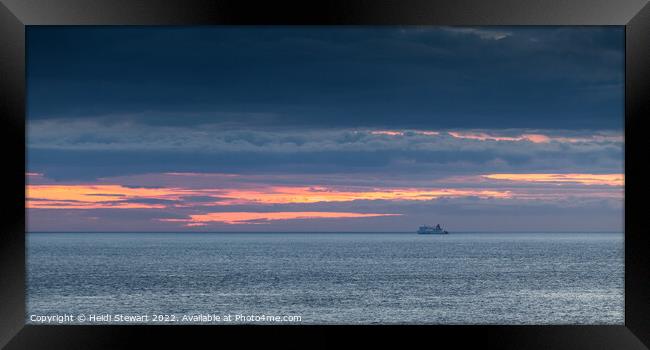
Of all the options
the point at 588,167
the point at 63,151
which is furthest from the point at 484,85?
the point at 63,151

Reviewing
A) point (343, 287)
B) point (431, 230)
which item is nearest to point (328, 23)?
point (343, 287)

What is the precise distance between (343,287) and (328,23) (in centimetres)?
3533

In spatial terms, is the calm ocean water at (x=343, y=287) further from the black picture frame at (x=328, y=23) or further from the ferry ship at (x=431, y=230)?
the black picture frame at (x=328, y=23)

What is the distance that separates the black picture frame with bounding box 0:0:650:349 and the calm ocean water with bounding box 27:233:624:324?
68.6ft

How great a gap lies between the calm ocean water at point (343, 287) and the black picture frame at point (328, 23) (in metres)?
20.9

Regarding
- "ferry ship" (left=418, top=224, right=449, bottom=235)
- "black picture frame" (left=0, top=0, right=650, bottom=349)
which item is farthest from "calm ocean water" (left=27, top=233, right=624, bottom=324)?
"black picture frame" (left=0, top=0, right=650, bottom=349)

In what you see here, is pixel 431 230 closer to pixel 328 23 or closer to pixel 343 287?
pixel 343 287

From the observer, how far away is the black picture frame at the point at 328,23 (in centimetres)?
407

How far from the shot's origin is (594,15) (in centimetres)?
417

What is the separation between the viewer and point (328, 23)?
4.18 meters

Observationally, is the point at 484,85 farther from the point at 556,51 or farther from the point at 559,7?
the point at 559,7

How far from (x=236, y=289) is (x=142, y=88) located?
23.4 m

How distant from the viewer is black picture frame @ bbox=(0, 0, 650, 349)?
4.07m

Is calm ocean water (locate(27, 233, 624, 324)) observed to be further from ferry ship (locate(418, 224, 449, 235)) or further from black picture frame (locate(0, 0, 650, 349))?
black picture frame (locate(0, 0, 650, 349))
